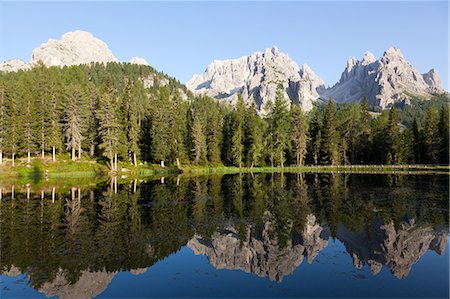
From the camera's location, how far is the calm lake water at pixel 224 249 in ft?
47.2

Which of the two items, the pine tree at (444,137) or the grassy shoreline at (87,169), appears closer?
the grassy shoreline at (87,169)

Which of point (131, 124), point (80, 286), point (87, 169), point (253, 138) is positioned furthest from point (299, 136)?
point (80, 286)

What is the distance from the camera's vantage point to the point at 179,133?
88062 millimetres

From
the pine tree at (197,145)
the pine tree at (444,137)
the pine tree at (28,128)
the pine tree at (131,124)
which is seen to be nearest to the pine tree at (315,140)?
the pine tree at (444,137)

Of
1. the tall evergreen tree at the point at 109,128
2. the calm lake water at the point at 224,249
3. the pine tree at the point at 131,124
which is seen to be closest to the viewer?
the calm lake water at the point at 224,249

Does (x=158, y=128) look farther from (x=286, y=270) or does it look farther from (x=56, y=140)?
(x=286, y=270)

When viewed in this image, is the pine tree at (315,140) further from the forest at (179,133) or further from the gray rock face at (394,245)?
the gray rock face at (394,245)

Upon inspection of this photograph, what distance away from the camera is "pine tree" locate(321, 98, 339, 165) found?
3962 inches

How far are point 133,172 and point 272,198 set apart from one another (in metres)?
45.0

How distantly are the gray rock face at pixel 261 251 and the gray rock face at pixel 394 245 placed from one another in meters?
2.01

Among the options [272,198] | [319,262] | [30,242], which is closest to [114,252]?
[30,242]

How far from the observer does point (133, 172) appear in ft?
244

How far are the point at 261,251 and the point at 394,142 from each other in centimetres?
9185

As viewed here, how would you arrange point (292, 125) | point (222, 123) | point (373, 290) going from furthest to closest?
point (222, 123) < point (292, 125) < point (373, 290)
